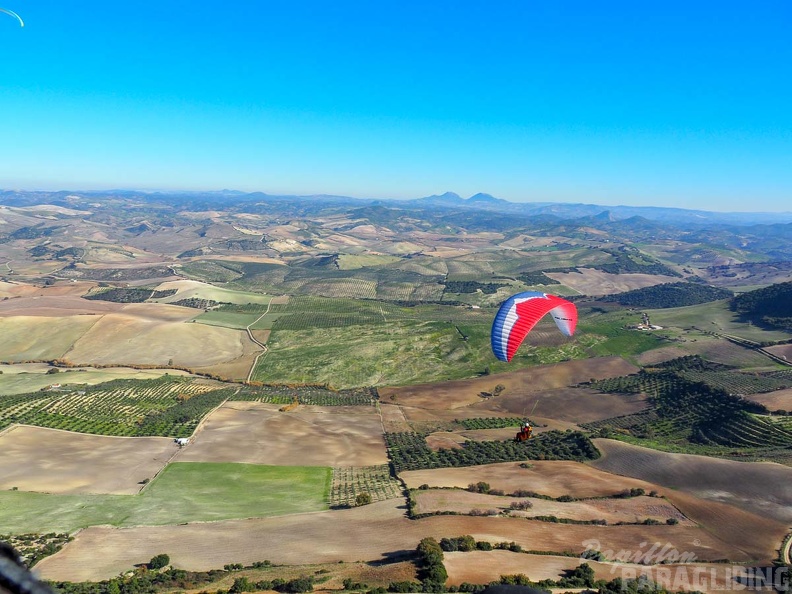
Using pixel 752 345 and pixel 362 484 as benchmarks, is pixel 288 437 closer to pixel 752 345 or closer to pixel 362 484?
pixel 362 484

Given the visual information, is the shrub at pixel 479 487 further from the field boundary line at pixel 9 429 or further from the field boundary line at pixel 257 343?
the field boundary line at pixel 257 343

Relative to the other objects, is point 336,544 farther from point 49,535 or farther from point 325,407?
point 325,407

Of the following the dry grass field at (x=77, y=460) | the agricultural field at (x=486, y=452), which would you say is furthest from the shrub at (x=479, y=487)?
the dry grass field at (x=77, y=460)

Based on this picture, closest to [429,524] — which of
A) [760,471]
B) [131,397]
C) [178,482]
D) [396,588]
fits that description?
[396,588]

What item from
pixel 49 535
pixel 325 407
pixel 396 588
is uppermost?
pixel 396 588

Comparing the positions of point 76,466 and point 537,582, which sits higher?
point 537,582

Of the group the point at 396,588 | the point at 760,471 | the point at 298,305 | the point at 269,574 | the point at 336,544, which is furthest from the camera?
the point at 298,305

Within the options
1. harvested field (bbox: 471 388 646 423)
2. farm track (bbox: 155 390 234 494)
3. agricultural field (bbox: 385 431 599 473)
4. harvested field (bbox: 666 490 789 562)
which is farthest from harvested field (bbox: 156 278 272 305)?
harvested field (bbox: 666 490 789 562)

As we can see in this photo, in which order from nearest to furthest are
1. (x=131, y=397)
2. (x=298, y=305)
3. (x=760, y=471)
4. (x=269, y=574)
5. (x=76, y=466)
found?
(x=269, y=574)
(x=760, y=471)
(x=76, y=466)
(x=131, y=397)
(x=298, y=305)
